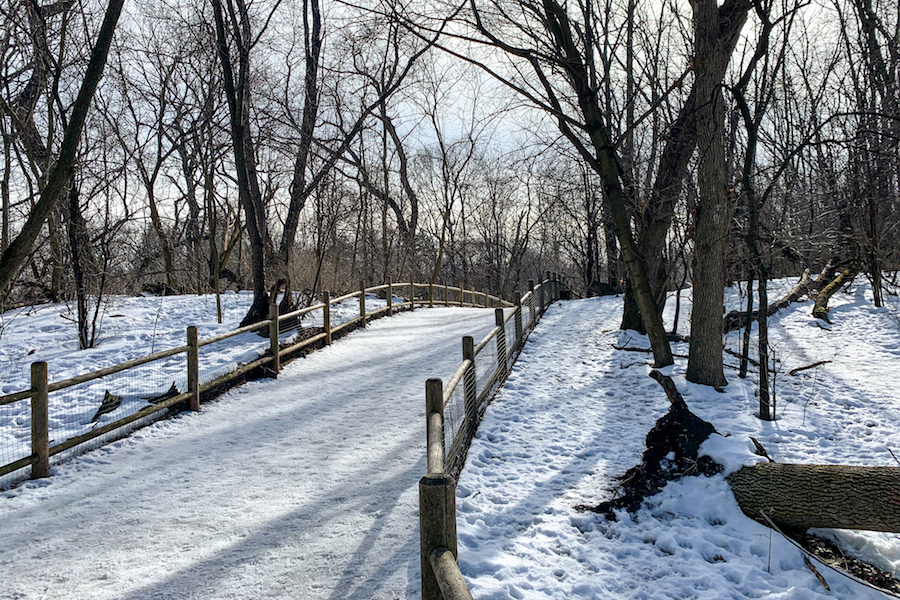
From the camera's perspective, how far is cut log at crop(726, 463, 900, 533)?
3.99 metres

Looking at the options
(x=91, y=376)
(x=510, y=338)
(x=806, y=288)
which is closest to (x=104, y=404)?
(x=91, y=376)

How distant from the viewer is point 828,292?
41.3ft

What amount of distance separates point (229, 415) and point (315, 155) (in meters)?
10.8

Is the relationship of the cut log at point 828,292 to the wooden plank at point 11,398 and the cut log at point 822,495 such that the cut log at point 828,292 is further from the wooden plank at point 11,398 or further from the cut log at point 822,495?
the wooden plank at point 11,398

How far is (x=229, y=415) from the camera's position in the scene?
7621mm

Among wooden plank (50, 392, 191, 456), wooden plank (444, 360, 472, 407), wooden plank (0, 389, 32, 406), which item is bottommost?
wooden plank (50, 392, 191, 456)

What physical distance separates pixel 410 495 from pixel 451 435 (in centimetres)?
65

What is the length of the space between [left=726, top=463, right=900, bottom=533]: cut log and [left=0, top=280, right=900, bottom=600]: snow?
196 mm

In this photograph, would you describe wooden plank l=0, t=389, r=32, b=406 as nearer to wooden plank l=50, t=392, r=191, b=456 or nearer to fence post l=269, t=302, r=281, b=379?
wooden plank l=50, t=392, r=191, b=456

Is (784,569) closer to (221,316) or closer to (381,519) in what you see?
(381,519)

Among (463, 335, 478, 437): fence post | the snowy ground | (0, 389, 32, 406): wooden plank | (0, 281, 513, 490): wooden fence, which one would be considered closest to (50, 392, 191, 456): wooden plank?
(0, 281, 513, 490): wooden fence

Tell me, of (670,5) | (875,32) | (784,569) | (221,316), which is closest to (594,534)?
(784,569)

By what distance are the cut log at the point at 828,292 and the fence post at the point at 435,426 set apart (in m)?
11.0

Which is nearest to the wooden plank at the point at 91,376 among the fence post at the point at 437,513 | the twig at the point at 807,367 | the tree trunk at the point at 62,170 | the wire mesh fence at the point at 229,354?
the tree trunk at the point at 62,170
